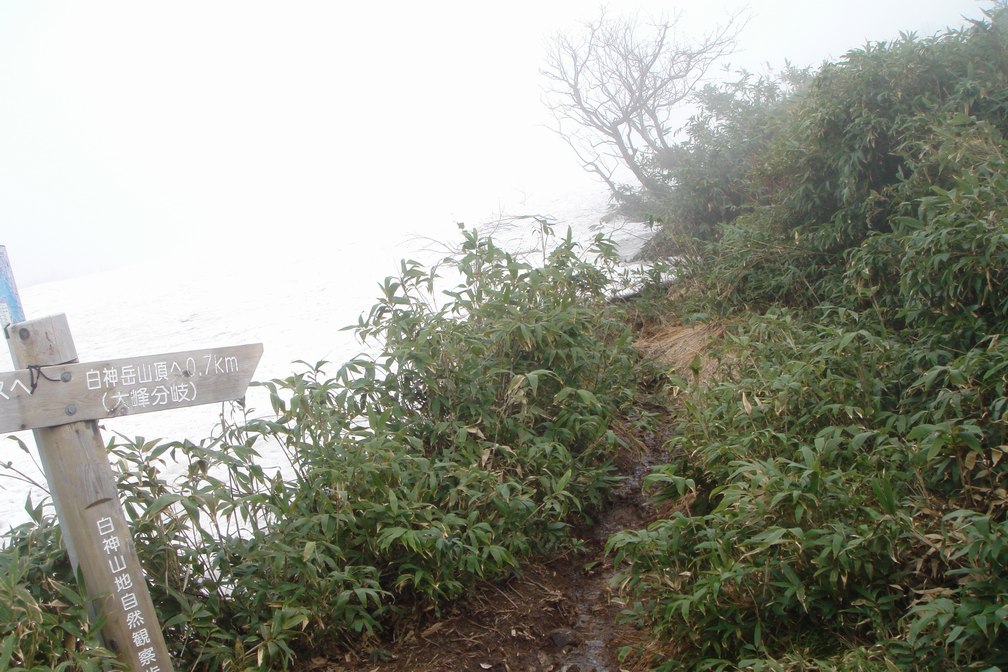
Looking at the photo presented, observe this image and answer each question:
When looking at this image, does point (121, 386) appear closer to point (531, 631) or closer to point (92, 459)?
point (92, 459)

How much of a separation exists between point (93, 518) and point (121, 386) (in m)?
0.41

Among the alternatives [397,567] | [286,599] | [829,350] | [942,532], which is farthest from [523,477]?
[942,532]

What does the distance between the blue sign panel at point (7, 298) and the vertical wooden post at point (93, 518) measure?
30.6 inches

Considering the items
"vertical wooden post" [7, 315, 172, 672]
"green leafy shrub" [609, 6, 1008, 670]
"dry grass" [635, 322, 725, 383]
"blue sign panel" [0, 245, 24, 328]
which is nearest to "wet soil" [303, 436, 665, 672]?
"green leafy shrub" [609, 6, 1008, 670]

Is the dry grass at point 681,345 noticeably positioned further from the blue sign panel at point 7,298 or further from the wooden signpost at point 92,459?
the blue sign panel at point 7,298

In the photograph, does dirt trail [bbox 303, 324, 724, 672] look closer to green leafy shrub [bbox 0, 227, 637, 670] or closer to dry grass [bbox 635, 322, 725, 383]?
green leafy shrub [bbox 0, 227, 637, 670]

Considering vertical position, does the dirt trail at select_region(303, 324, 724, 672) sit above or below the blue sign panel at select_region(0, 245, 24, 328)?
below

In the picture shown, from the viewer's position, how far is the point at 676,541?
2826 mm

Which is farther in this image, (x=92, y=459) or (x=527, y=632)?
(x=527, y=632)

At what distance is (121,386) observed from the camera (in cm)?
241

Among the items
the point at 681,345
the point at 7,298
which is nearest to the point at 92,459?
the point at 7,298

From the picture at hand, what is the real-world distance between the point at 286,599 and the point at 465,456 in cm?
103

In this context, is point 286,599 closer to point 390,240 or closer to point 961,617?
point 961,617

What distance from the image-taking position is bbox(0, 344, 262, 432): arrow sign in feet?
7.37
